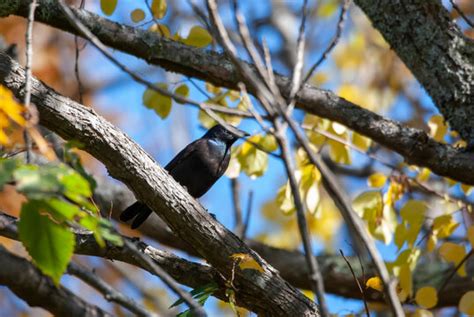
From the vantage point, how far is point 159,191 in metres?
3.04

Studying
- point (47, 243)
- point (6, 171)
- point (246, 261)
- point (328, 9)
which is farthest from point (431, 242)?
point (328, 9)

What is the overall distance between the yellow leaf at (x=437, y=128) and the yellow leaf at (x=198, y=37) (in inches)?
54.7

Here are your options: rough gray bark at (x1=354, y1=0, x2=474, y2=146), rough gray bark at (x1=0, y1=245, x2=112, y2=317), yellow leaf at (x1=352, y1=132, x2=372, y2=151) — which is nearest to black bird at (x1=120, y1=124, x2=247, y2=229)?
yellow leaf at (x1=352, y1=132, x2=372, y2=151)

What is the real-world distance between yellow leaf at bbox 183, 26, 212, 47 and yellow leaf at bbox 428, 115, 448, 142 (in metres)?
1.39

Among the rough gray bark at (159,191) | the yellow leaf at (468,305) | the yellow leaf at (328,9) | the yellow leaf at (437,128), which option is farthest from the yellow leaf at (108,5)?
the yellow leaf at (328,9)

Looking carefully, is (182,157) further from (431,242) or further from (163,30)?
(431,242)

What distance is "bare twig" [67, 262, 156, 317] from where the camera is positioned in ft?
6.42

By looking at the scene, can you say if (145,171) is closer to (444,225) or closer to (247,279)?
(247,279)

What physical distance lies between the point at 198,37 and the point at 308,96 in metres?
0.74

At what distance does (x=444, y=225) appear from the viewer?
13.1 ft

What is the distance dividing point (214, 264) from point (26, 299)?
45.6 inches

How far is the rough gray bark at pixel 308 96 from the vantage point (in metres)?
3.84

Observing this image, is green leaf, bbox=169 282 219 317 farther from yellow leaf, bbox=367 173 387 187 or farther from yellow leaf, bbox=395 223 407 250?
yellow leaf, bbox=367 173 387 187

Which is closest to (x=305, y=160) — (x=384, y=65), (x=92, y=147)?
(x=92, y=147)
